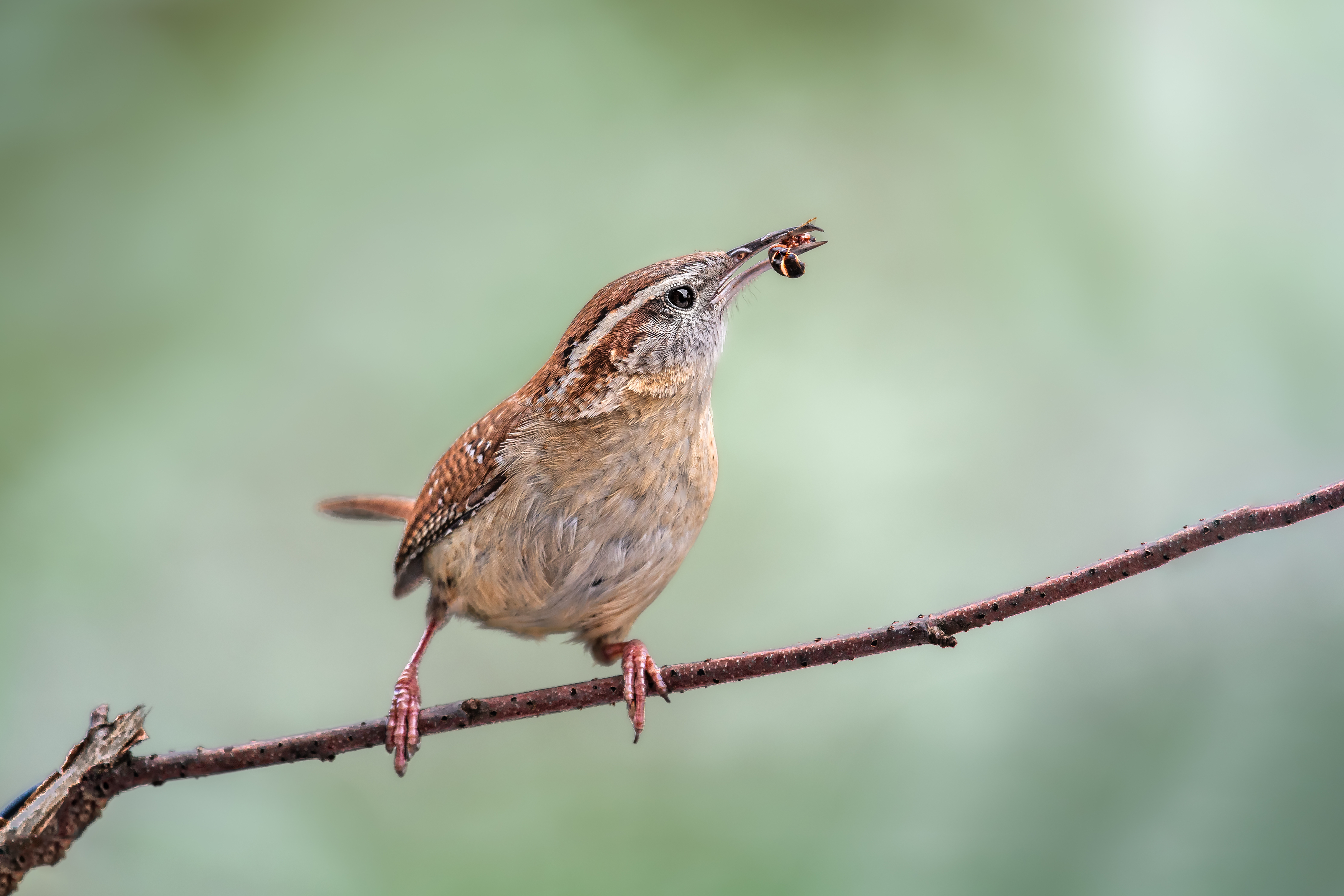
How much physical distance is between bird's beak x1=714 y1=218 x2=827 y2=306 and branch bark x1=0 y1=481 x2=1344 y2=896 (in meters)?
0.84

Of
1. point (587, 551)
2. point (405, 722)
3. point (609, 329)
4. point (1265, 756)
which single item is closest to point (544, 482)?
point (587, 551)

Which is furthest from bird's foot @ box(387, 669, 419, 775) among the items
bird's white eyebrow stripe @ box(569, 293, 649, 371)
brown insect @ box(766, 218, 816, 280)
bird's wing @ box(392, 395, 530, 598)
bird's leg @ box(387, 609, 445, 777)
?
brown insect @ box(766, 218, 816, 280)

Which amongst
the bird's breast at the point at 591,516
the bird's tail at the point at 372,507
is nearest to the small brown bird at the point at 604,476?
the bird's breast at the point at 591,516

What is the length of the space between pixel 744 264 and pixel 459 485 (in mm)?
841

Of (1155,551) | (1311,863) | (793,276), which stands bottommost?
(1311,863)

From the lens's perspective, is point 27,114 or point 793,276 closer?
point 793,276

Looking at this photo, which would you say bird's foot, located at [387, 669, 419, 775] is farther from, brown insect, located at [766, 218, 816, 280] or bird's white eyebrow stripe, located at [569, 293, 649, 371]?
brown insect, located at [766, 218, 816, 280]

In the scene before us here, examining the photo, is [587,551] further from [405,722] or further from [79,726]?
[79,726]

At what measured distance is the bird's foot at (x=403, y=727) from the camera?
2088 mm

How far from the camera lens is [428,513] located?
2.46 meters

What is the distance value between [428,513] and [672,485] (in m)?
0.67

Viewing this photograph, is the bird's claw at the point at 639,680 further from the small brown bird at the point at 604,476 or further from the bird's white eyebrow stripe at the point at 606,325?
the bird's white eyebrow stripe at the point at 606,325

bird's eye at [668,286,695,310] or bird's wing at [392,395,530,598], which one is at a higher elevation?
bird's eye at [668,286,695,310]

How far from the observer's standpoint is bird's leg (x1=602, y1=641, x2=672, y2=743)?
2119 millimetres
